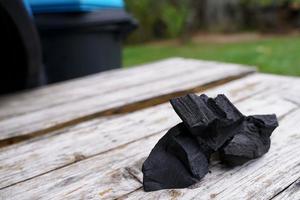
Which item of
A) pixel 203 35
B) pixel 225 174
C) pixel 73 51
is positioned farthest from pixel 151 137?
pixel 203 35

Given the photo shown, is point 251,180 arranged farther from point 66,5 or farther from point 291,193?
point 66,5

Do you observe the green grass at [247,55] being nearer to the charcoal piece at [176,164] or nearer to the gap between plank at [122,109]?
the gap between plank at [122,109]

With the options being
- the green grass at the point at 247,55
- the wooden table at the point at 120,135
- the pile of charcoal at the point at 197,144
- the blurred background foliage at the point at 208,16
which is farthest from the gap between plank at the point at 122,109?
the blurred background foliage at the point at 208,16

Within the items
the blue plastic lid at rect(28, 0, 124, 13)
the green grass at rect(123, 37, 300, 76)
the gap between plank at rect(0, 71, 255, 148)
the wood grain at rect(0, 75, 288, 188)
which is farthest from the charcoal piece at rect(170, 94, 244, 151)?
the green grass at rect(123, 37, 300, 76)

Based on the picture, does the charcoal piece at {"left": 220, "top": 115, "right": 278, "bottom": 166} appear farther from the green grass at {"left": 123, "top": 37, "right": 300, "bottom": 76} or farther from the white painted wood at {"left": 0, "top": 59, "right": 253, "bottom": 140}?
the green grass at {"left": 123, "top": 37, "right": 300, "bottom": 76}

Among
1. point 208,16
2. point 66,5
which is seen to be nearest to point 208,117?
point 66,5

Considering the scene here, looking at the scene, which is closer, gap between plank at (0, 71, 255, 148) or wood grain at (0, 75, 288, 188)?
wood grain at (0, 75, 288, 188)
